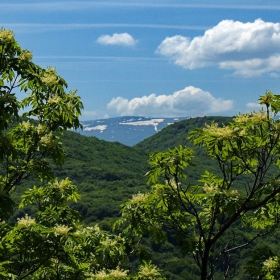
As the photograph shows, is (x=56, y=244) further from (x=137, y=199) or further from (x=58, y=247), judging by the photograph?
(x=137, y=199)

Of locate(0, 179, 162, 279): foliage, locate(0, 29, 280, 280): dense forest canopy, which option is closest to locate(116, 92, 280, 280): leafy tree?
locate(0, 29, 280, 280): dense forest canopy

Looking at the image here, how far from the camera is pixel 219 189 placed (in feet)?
33.6

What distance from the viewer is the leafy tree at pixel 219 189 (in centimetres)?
958

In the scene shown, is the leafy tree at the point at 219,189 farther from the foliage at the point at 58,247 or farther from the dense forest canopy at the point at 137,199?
the foliage at the point at 58,247

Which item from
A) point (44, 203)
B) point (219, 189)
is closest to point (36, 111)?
point (44, 203)

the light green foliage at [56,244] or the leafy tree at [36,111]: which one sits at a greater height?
the leafy tree at [36,111]

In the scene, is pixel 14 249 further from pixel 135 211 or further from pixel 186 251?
pixel 186 251

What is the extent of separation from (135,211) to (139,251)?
3.62 ft

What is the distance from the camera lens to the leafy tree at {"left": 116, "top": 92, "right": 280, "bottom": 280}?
31.4ft

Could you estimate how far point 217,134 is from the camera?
945 cm

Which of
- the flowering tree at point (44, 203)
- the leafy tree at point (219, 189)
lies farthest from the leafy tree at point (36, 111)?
the leafy tree at point (219, 189)

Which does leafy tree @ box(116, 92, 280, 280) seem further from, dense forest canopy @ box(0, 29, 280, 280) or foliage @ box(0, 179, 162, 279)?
foliage @ box(0, 179, 162, 279)

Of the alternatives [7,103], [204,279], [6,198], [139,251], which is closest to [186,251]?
[204,279]

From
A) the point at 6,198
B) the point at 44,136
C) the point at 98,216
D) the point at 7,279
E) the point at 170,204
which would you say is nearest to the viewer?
the point at 7,279
